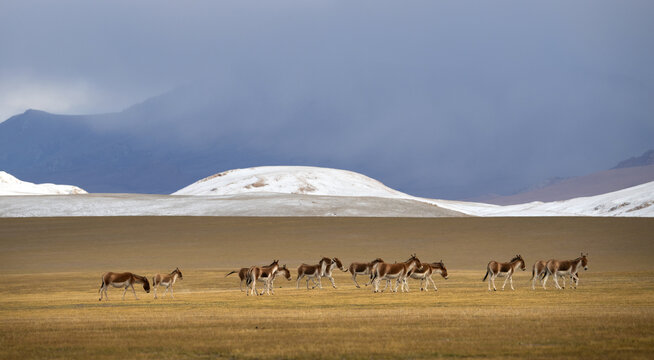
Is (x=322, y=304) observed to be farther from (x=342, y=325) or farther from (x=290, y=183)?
(x=290, y=183)

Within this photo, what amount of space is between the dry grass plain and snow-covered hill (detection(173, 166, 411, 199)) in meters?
95.1

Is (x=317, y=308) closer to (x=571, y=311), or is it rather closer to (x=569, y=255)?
(x=571, y=311)

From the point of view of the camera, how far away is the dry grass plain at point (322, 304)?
16594mm

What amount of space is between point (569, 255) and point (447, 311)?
36.5 metres

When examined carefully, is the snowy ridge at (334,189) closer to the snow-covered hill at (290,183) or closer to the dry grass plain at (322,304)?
the snow-covered hill at (290,183)

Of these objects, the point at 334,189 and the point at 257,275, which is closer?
the point at 257,275

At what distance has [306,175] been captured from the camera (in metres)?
183

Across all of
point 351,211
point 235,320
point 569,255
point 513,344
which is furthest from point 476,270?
point 351,211

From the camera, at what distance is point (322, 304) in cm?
2791

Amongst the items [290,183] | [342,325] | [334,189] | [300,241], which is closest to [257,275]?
[342,325]

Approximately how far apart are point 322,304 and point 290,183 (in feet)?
476

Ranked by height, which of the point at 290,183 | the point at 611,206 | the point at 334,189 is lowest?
the point at 611,206

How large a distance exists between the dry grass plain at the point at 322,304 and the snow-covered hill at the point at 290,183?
312 feet

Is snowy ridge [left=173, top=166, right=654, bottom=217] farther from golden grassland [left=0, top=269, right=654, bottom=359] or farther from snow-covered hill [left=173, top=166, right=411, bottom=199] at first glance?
golden grassland [left=0, top=269, right=654, bottom=359]
